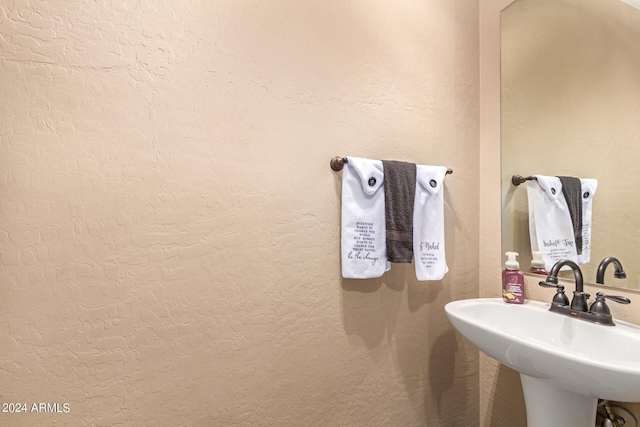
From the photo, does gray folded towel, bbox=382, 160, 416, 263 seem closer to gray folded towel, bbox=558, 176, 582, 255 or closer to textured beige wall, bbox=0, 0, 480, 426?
textured beige wall, bbox=0, 0, 480, 426

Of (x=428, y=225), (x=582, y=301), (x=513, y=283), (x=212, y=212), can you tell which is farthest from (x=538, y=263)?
(x=212, y=212)

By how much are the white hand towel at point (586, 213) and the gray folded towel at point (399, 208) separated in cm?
60

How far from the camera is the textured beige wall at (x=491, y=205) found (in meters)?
1.44

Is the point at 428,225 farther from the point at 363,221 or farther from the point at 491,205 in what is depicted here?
the point at 491,205

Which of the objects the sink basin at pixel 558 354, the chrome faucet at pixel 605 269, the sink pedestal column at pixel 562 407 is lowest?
the sink pedestal column at pixel 562 407

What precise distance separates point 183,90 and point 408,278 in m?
1.07

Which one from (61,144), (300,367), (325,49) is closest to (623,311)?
(300,367)

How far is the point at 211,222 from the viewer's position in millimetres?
1018

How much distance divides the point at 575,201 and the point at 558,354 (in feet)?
2.27

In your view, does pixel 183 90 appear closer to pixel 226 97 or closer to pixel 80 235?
pixel 226 97

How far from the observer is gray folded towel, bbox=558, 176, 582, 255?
121 cm

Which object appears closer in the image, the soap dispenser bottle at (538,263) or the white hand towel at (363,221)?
the white hand towel at (363,221)

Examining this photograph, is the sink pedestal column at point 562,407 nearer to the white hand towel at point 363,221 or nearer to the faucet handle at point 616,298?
the faucet handle at point 616,298

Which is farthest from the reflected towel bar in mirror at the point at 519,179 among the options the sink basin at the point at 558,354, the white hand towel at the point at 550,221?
the sink basin at the point at 558,354
